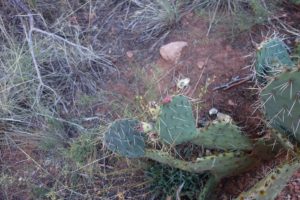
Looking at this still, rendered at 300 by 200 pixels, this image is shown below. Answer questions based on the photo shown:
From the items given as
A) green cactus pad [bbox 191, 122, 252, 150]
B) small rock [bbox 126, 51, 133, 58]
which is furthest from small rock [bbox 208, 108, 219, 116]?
small rock [bbox 126, 51, 133, 58]

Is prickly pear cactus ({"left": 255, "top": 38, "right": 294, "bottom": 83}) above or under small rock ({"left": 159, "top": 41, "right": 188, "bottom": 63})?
above

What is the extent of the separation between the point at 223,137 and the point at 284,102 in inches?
11.4

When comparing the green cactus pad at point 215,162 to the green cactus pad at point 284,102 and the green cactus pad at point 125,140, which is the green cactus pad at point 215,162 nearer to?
the green cactus pad at point 125,140

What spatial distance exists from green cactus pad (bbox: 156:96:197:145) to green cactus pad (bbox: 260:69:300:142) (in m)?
0.27

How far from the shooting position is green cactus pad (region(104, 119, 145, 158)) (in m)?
1.84

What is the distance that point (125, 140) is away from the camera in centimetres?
185

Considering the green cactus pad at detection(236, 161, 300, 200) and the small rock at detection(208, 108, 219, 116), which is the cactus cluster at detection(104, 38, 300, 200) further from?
the small rock at detection(208, 108, 219, 116)

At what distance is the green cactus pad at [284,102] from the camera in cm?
152

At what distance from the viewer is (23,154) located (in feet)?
7.65

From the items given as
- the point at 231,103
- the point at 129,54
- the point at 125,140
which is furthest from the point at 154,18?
the point at 125,140

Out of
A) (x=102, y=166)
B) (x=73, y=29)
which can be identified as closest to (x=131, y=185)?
(x=102, y=166)

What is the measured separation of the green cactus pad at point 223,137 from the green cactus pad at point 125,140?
0.73 ft

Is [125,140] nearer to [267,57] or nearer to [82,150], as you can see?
[82,150]

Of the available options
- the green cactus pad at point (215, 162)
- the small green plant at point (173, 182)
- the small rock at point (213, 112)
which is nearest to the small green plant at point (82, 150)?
the small green plant at point (173, 182)
